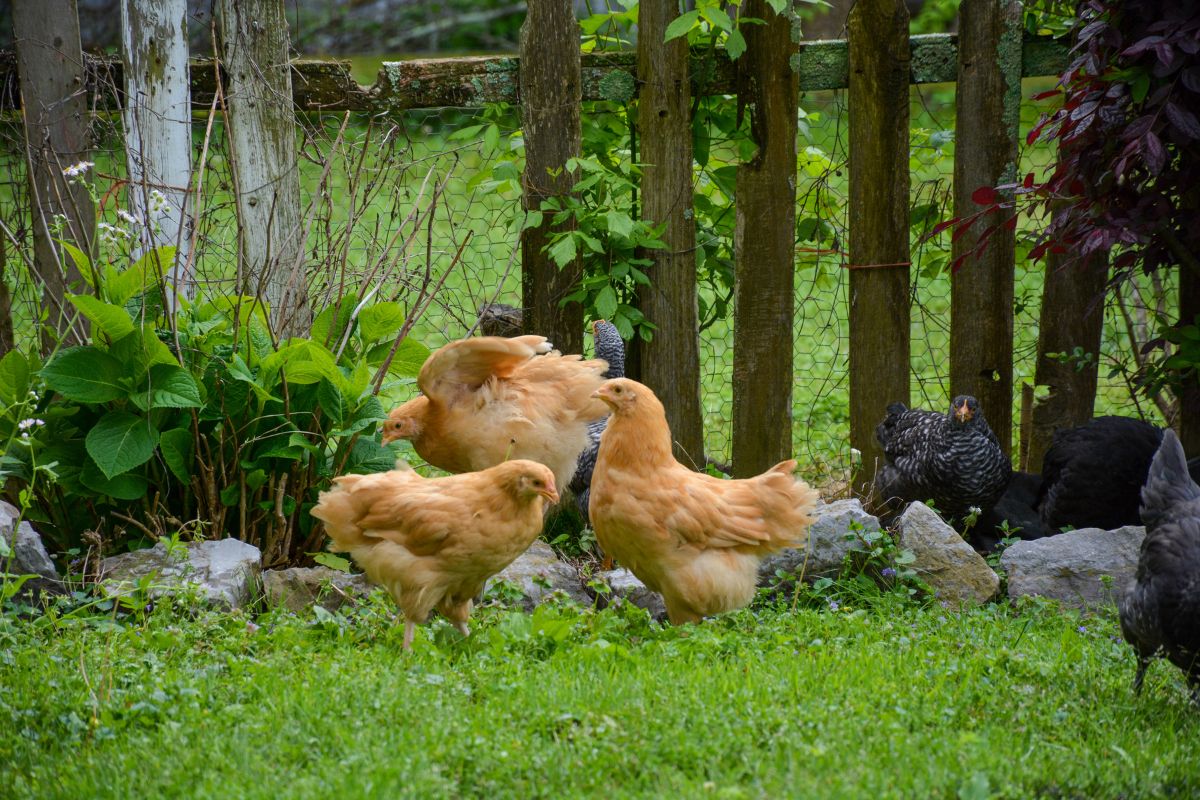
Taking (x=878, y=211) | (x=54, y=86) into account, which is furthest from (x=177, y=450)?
(x=878, y=211)

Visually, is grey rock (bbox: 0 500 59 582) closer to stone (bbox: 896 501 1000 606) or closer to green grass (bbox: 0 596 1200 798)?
green grass (bbox: 0 596 1200 798)

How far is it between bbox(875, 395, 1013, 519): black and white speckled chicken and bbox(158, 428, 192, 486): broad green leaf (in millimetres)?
3288

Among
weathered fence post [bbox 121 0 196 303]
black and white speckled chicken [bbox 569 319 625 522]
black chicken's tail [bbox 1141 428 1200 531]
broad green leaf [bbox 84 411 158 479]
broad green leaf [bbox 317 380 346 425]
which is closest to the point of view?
black chicken's tail [bbox 1141 428 1200 531]

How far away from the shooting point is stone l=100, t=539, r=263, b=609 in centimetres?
429

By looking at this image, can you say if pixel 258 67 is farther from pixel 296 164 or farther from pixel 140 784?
pixel 140 784

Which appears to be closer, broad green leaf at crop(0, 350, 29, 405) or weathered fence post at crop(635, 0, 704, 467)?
broad green leaf at crop(0, 350, 29, 405)

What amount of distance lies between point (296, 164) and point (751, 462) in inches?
104

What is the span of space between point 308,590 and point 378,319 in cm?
121

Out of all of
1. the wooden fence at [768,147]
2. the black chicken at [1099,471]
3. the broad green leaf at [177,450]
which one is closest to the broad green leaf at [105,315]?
the broad green leaf at [177,450]

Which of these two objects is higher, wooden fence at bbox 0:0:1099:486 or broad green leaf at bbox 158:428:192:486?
wooden fence at bbox 0:0:1099:486

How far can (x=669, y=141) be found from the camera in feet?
18.1

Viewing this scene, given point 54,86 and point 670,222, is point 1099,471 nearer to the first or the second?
point 670,222

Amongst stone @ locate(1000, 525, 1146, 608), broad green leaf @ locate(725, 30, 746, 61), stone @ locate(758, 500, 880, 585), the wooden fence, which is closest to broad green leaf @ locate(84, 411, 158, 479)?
the wooden fence

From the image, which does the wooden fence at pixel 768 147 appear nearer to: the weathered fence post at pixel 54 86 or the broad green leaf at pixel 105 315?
the weathered fence post at pixel 54 86
